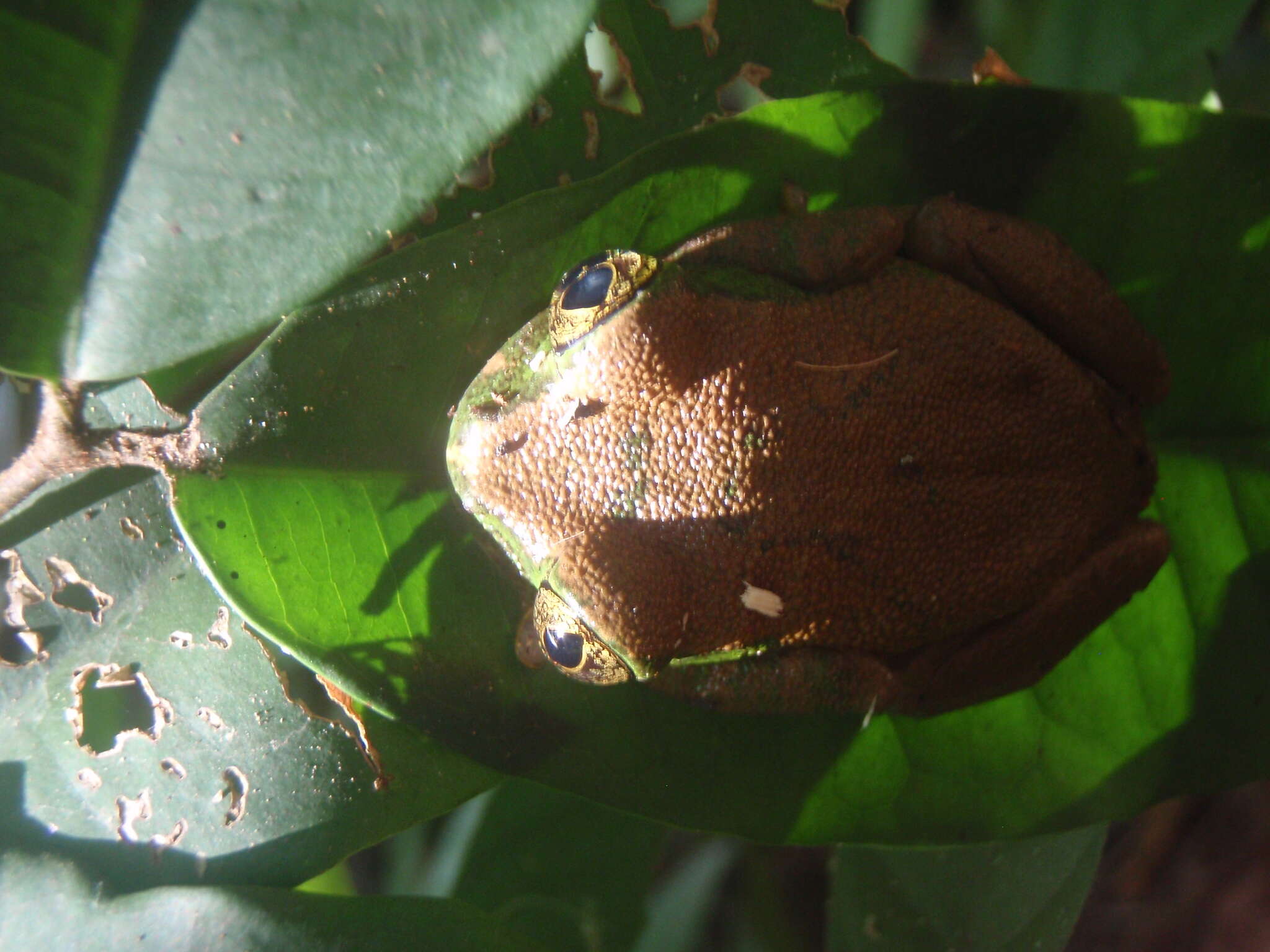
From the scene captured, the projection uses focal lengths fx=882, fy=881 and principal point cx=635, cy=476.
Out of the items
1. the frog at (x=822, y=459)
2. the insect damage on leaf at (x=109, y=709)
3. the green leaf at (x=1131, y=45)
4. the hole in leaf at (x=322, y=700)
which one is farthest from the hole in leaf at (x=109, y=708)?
the green leaf at (x=1131, y=45)

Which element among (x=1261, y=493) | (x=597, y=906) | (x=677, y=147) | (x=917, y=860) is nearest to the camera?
(x=677, y=147)

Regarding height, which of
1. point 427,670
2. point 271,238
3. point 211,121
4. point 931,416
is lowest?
point 427,670

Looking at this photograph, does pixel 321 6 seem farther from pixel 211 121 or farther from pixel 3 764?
pixel 3 764

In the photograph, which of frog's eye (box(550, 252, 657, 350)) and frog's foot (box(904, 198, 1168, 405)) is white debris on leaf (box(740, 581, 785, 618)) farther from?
frog's foot (box(904, 198, 1168, 405))

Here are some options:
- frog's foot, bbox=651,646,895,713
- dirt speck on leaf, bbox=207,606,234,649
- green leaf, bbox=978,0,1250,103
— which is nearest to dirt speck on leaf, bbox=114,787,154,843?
dirt speck on leaf, bbox=207,606,234,649

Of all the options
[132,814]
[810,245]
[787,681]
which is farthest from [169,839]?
[810,245]

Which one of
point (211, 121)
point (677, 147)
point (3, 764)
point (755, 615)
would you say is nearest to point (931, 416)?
point (755, 615)
